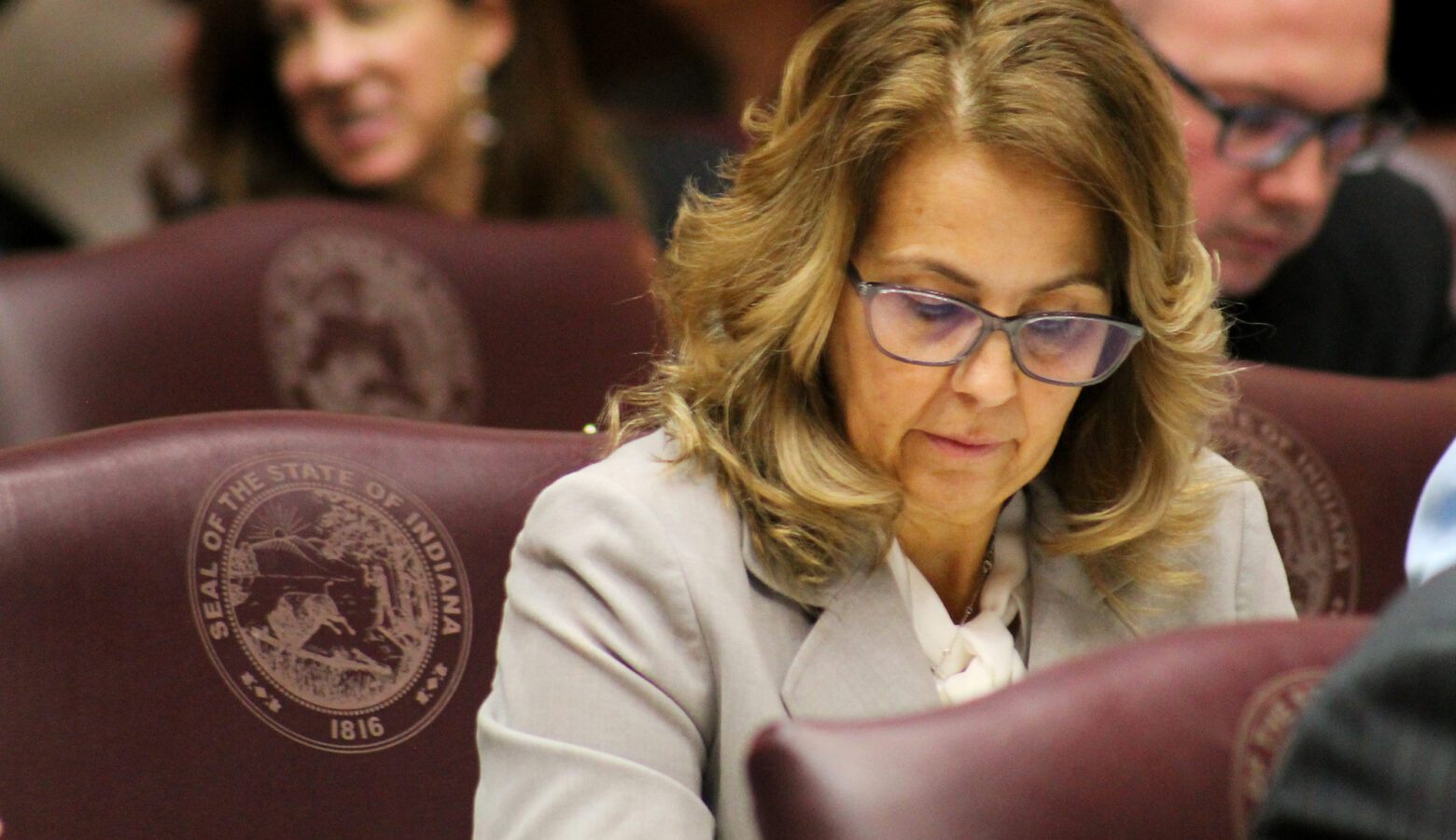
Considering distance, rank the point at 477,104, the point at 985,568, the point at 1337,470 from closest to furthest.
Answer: the point at 985,568 < the point at 1337,470 < the point at 477,104

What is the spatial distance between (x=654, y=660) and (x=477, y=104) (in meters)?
1.65

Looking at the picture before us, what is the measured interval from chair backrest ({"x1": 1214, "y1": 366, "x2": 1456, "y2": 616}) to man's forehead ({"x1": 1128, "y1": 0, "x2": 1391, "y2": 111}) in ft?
1.27

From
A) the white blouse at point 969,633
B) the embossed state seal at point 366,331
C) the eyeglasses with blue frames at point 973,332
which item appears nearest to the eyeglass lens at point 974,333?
the eyeglasses with blue frames at point 973,332

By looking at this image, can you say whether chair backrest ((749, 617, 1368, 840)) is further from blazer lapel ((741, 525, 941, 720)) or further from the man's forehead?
the man's forehead

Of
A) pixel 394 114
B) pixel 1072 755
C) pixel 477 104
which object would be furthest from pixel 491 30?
pixel 1072 755

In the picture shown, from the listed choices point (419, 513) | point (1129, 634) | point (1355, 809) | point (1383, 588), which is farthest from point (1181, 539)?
point (1355, 809)

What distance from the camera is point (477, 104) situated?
2588mm

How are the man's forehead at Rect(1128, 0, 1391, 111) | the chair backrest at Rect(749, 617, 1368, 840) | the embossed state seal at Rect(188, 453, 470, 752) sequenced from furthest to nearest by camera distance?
the man's forehead at Rect(1128, 0, 1391, 111) → the embossed state seal at Rect(188, 453, 470, 752) → the chair backrest at Rect(749, 617, 1368, 840)

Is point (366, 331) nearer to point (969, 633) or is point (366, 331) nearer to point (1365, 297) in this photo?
point (969, 633)

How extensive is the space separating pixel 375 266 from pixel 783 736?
124 cm

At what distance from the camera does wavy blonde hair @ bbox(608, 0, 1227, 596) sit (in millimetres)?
1147

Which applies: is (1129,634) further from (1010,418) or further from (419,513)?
(419,513)

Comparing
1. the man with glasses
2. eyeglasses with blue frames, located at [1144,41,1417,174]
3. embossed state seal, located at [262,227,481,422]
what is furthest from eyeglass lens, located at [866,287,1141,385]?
embossed state seal, located at [262,227,481,422]

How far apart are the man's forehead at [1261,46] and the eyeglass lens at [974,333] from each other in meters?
0.68
